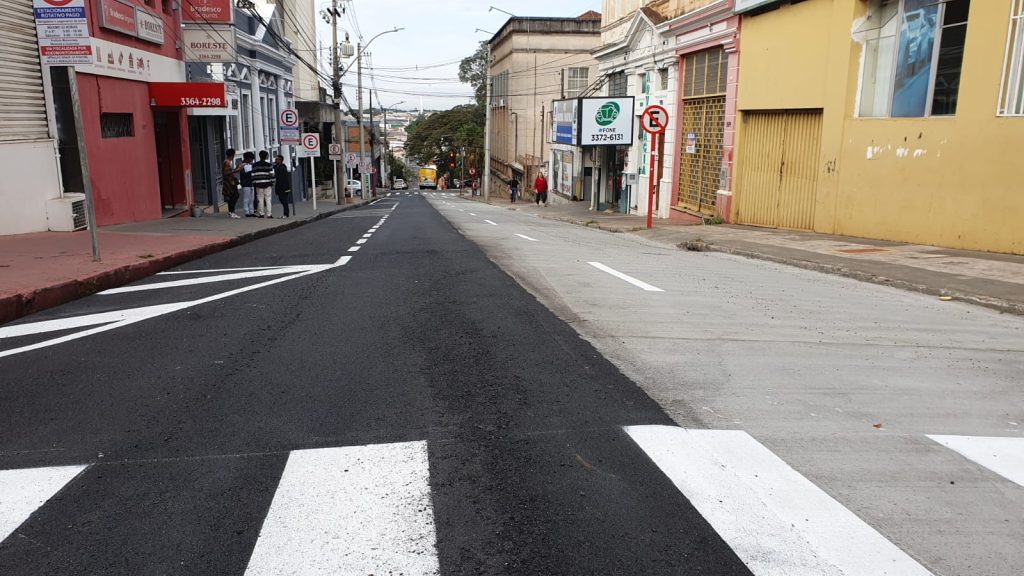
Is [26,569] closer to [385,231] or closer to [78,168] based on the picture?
[78,168]

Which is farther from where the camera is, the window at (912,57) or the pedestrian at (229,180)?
the pedestrian at (229,180)

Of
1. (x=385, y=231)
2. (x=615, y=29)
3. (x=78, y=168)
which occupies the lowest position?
(x=385, y=231)

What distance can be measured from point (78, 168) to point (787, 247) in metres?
13.9

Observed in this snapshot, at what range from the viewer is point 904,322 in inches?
310

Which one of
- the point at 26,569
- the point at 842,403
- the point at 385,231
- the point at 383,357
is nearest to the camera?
the point at 26,569

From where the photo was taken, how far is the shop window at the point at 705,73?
21614 millimetres

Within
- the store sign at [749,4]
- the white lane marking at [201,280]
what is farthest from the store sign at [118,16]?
the store sign at [749,4]

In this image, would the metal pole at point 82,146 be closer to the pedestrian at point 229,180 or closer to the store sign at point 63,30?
the store sign at point 63,30

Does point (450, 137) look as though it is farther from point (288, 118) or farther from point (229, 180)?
point (229, 180)

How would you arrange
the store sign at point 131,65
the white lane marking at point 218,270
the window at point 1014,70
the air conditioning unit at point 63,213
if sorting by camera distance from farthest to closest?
1. the store sign at point 131,65
2. the air conditioning unit at point 63,213
3. the window at point 1014,70
4. the white lane marking at point 218,270

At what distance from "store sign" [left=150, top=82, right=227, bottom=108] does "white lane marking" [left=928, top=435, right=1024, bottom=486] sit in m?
19.4

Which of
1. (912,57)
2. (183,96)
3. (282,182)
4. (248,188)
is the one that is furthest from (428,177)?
(912,57)

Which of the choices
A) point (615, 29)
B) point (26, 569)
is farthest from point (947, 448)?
point (615, 29)

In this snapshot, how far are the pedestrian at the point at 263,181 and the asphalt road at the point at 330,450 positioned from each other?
14738 mm
